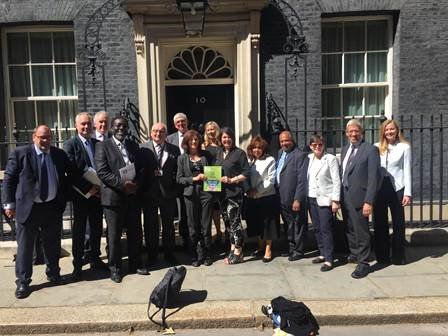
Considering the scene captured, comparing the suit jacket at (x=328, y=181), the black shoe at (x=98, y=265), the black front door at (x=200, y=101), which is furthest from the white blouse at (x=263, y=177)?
the black front door at (x=200, y=101)

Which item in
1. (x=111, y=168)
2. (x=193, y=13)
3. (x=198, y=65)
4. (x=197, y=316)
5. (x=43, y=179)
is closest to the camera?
(x=197, y=316)

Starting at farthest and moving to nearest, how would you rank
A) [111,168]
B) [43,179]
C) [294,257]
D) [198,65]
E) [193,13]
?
[198,65] → [193,13] → [294,257] → [111,168] → [43,179]

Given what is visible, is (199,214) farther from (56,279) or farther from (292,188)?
(56,279)

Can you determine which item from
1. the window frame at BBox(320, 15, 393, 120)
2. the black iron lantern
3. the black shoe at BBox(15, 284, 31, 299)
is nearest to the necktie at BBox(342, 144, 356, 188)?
the black iron lantern

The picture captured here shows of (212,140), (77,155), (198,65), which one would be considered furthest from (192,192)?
(198,65)

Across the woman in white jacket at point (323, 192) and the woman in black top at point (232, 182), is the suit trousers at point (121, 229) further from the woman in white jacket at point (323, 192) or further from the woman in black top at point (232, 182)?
the woman in white jacket at point (323, 192)

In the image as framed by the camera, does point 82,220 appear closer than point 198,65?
Yes

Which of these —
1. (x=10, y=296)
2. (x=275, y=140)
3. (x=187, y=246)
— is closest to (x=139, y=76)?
(x=275, y=140)

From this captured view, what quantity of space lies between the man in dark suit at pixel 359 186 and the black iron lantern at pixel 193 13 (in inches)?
114

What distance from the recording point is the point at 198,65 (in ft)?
28.2

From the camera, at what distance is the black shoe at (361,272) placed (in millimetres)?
5208

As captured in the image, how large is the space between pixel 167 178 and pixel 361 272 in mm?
2403

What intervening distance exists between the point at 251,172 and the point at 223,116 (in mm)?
3139

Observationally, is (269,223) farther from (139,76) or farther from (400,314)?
(139,76)
